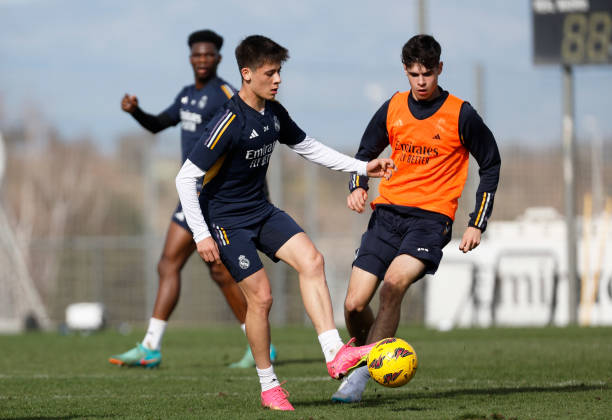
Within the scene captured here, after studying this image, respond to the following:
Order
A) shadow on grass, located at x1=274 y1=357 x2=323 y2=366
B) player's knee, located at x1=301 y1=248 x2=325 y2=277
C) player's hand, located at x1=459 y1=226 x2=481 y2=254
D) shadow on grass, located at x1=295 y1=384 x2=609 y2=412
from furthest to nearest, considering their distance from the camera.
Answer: shadow on grass, located at x1=274 y1=357 x2=323 y2=366 < player's hand, located at x1=459 y1=226 x2=481 y2=254 < shadow on grass, located at x1=295 y1=384 x2=609 y2=412 < player's knee, located at x1=301 y1=248 x2=325 y2=277

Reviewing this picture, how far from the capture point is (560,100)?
18078 millimetres

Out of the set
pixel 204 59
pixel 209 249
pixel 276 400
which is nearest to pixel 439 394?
pixel 276 400

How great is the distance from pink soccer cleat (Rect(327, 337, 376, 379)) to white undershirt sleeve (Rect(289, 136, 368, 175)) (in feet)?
4.01

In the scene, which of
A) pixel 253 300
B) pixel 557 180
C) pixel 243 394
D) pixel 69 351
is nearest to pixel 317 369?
pixel 243 394

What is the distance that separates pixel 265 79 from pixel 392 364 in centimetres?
178

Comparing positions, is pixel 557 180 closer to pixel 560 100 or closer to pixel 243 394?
pixel 560 100

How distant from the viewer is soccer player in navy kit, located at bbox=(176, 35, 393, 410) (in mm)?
6160

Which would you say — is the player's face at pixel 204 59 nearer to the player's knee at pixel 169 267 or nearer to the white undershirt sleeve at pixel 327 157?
the player's knee at pixel 169 267

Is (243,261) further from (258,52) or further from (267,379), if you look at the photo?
(258,52)

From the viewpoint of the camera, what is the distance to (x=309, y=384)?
7613 mm

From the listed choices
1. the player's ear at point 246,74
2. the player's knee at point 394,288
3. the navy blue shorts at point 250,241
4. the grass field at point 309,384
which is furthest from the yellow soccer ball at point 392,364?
the player's ear at point 246,74

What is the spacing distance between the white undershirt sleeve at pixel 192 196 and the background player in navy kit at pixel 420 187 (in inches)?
39.1

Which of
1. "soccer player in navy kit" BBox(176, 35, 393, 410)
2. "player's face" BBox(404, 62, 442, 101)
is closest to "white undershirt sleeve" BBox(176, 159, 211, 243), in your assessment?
"soccer player in navy kit" BBox(176, 35, 393, 410)

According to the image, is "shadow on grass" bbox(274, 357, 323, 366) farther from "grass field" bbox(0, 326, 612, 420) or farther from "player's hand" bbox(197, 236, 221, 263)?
"player's hand" bbox(197, 236, 221, 263)
